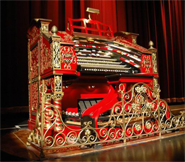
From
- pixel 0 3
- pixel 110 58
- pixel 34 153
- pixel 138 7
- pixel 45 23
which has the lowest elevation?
pixel 34 153

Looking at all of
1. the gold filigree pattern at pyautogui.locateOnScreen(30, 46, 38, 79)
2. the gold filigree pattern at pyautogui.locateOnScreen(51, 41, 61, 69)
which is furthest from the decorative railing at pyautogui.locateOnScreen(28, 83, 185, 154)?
the gold filigree pattern at pyautogui.locateOnScreen(30, 46, 38, 79)

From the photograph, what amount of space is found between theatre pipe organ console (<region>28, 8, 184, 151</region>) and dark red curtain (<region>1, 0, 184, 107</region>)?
62 cm

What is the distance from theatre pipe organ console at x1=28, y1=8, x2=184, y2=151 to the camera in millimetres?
1516

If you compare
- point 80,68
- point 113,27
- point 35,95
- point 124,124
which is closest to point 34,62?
point 35,95

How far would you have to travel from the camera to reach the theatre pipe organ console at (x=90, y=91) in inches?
59.7

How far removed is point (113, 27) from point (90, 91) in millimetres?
2046

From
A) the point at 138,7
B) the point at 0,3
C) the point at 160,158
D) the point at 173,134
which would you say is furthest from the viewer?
the point at 138,7

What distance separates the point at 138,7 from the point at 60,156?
4.68 metres

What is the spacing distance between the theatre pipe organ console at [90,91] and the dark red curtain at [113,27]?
2.02 ft

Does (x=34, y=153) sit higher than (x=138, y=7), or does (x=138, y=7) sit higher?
(x=138, y=7)

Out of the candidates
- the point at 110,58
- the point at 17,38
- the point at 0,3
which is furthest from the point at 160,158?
the point at 0,3

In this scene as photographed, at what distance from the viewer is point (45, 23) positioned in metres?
2.18

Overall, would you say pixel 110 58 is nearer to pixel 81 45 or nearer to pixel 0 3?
pixel 81 45

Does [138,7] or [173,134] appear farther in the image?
[138,7]
